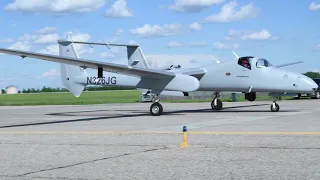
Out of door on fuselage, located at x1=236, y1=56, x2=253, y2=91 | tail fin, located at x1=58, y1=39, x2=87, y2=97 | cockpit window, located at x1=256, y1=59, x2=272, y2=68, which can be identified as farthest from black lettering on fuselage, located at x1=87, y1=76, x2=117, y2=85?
cockpit window, located at x1=256, y1=59, x2=272, y2=68

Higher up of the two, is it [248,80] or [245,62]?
[245,62]

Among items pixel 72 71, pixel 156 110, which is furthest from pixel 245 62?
pixel 72 71

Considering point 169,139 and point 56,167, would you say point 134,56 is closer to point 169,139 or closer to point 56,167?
point 169,139

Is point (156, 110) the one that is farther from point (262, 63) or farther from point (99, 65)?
point (262, 63)

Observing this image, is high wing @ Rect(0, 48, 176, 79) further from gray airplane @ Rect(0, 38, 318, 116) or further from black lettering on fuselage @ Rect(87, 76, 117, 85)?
black lettering on fuselage @ Rect(87, 76, 117, 85)

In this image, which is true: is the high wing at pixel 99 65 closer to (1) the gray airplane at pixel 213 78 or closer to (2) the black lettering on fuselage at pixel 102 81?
(1) the gray airplane at pixel 213 78

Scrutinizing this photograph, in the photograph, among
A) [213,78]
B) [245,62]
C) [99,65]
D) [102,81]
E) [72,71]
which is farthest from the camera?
[72,71]

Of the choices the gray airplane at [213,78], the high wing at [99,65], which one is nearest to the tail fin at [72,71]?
the gray airplane at [213,78]

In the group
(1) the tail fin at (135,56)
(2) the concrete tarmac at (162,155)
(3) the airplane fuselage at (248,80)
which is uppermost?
(1) the tail fin at (135,56)

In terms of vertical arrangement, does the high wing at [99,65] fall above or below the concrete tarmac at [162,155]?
above

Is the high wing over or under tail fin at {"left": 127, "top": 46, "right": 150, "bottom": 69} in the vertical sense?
under

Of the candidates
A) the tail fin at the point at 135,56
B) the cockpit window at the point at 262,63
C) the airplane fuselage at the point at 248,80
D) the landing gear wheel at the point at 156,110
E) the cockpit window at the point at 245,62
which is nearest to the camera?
the airplane fuselage at the point at 248,80

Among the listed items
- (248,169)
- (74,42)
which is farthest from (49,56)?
(248,169)

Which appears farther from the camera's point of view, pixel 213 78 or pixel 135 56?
pixel 135 56
